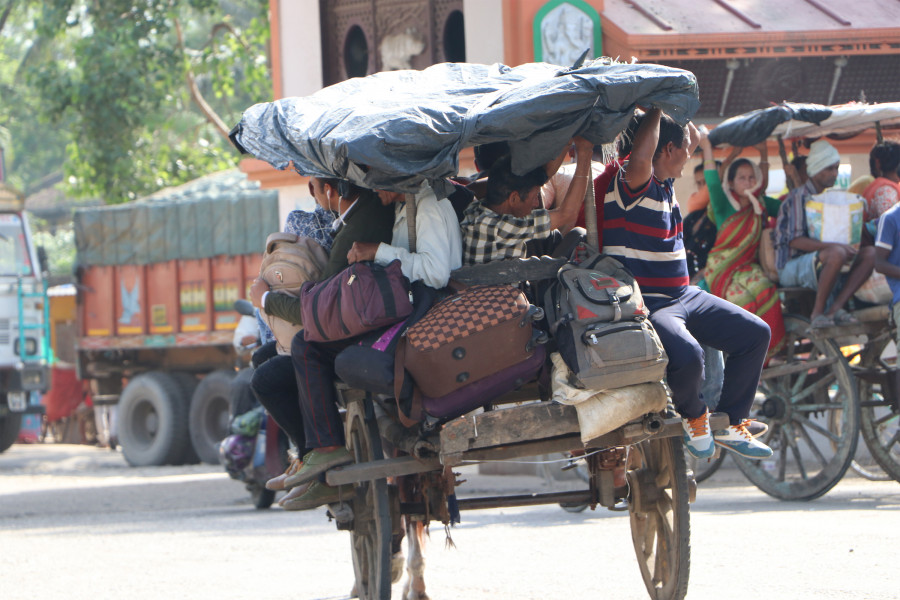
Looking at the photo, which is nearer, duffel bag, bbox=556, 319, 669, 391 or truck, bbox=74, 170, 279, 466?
duffel bag, bbox=556, 319, 669, 391

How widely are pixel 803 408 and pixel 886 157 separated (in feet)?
5.97

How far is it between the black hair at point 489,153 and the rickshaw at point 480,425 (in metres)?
0.29

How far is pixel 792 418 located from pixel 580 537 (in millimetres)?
1954

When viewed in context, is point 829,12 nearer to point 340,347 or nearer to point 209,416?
point 340,347

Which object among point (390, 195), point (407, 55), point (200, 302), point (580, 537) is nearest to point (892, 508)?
point (580, 537)

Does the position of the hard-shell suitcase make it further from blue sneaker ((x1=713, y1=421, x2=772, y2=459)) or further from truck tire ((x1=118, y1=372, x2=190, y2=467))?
truck tire ((x1=118, y1=372, x2=190, y2=467))

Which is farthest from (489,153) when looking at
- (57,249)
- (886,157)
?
(57,249)

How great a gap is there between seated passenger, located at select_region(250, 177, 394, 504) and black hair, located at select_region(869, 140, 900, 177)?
4.58 metres

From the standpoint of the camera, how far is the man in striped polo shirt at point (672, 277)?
5012mm

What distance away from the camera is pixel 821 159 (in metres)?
8.63

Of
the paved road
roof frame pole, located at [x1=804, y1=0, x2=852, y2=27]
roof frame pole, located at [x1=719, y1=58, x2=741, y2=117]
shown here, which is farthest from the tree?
roof frame pole, located at [x1=804, y1=0, x2=852, y2=27]

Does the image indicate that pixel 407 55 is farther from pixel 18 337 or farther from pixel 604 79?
pixel 604 79

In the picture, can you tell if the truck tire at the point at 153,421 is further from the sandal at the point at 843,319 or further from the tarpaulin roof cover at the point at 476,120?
the tarpaulin roof cover at the point at 476,120

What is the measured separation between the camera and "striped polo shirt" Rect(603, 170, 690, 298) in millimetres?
5102
